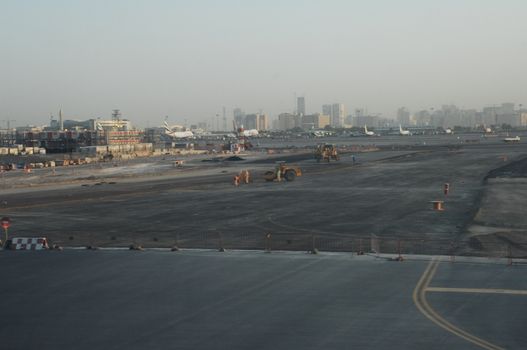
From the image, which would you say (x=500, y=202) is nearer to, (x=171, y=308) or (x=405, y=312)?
(x=405, y=312)

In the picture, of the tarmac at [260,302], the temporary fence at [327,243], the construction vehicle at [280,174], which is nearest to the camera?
the tarmac at [260,302]

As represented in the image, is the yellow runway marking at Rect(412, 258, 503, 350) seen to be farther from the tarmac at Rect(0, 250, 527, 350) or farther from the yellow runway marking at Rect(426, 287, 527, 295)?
the yellow runway marking at Rect(426, 287, 527, 295)

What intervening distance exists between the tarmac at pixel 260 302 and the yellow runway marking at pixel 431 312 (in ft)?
0.13

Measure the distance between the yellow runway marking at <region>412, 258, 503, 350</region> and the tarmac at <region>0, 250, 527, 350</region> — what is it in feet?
0.13

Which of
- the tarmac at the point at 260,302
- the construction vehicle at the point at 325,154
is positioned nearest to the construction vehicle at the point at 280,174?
the construction vehicle at the point at 325,154

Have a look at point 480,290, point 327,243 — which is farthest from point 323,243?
point 480,290

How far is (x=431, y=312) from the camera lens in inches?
807

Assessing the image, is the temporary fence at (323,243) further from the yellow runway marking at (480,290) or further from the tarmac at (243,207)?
the yellow runway marking at (480,290)

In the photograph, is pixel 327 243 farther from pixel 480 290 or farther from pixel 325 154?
pixel 325 154

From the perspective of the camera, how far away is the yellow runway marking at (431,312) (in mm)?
17502

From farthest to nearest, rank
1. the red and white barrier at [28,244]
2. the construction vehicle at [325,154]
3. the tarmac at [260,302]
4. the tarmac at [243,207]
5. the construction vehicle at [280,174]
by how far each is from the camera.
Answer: the construction vehicle at [325,154] → the construction vehicle at [280,174] → the tarmac at [243,207] → the red and white barrier at [28,244] → the tarmac at [260,302]

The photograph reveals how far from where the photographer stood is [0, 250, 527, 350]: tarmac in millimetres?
18078

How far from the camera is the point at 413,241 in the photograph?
114ft

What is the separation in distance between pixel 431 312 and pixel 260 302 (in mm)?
5948
